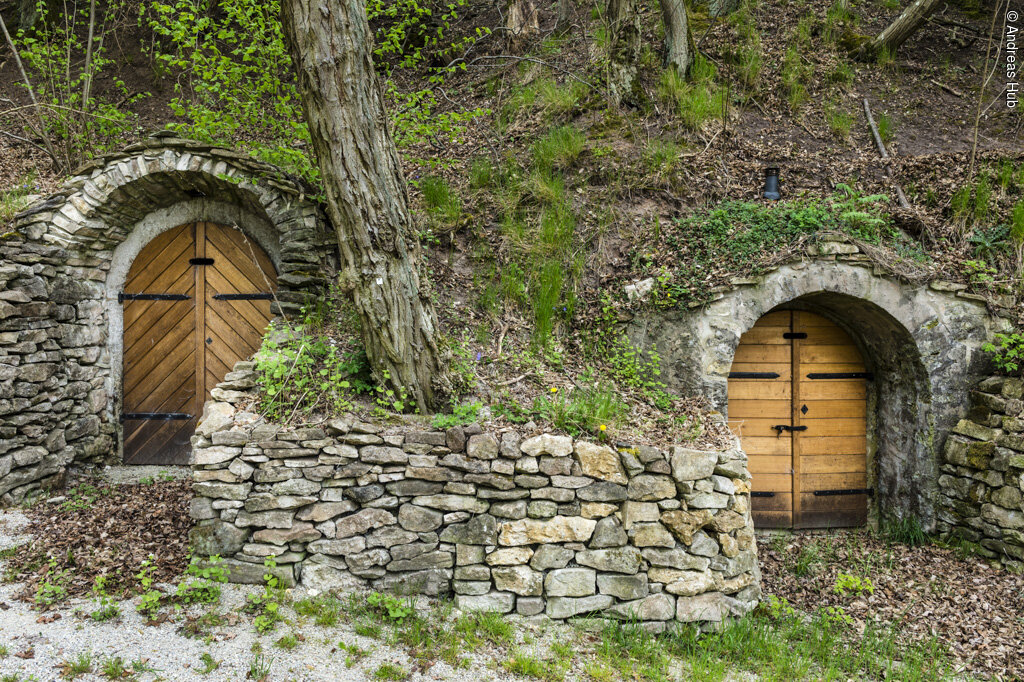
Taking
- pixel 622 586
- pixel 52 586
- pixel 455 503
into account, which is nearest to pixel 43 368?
pixel 52 586

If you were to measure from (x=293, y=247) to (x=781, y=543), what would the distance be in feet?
17.0

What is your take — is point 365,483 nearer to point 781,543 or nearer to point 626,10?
point 781,543

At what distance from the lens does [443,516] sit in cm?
361

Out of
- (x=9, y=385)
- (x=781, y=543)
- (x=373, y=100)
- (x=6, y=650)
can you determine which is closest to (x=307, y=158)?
(x=373, y=100)

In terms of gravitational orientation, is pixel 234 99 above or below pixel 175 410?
above

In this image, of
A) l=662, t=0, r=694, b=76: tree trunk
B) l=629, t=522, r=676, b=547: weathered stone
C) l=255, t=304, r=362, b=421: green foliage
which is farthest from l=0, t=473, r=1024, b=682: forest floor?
l=662, t=0, r=694, b=76: tree trunk

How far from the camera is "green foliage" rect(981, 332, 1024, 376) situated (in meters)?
4.61

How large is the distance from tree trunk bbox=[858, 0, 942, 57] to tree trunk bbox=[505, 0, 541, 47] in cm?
471

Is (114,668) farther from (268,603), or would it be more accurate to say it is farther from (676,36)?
(676,36)

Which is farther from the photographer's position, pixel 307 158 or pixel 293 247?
pixel 307 158

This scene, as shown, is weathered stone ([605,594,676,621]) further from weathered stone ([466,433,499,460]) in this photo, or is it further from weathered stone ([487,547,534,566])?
weathered stone ([466,433,499,460])

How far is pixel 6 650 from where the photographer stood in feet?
9.76

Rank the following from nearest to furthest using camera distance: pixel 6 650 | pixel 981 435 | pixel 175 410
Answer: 1. pixel 6 650
2. pixel 981 435
3. pixel 175 410

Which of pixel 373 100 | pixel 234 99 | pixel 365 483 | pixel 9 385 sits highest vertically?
pixel 234 99
